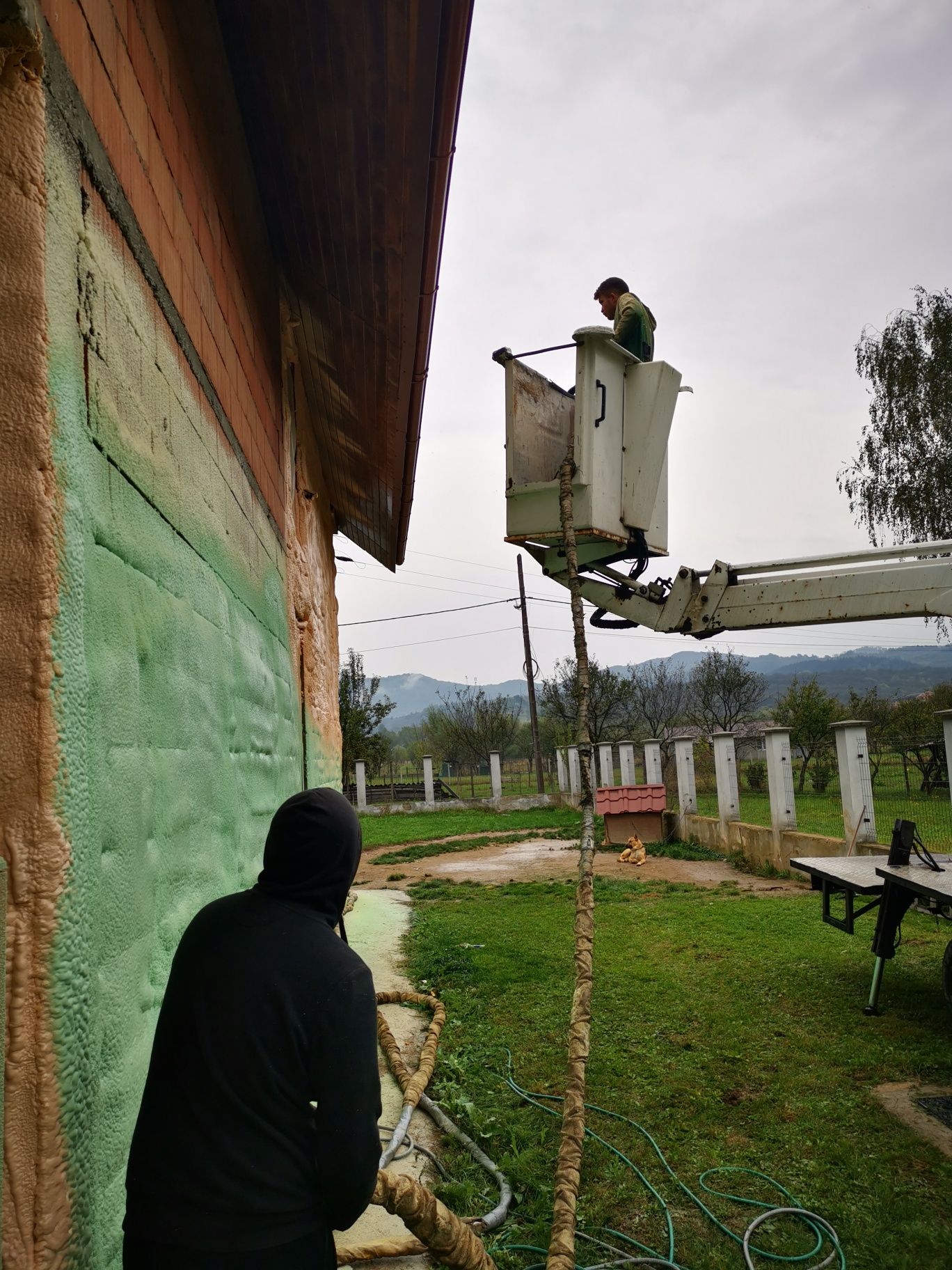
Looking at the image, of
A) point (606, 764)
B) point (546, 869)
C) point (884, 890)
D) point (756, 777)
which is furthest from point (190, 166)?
point (756, 777)

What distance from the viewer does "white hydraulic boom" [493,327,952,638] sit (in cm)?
458

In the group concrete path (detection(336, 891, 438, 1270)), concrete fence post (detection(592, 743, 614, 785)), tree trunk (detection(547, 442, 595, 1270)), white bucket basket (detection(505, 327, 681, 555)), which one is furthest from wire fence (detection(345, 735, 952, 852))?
tree trunk (detection(547, 442, 595, 1270))

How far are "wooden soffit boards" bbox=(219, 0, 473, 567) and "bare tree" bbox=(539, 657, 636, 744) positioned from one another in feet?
99.5

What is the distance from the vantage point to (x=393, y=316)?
4141mm

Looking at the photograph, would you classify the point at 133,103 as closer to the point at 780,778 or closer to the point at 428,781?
the point at 780,778

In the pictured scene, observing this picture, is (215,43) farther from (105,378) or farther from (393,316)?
(105,378)

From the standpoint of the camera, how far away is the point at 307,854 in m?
1.81

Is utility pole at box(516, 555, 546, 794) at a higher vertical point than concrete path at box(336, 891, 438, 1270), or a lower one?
higher

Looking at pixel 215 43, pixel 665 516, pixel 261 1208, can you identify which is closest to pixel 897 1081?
pixel 665 516

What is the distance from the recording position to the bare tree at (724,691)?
39.4 m

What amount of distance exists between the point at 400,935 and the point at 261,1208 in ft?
24.3

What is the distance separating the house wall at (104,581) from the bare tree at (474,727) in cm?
3595

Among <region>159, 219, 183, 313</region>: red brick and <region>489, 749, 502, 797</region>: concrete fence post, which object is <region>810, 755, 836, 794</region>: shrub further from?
<region>159, 219, 183, 313</region>: red brick

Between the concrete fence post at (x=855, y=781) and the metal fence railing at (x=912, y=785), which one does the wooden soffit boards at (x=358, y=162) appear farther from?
the metal fence railing at (x=912, y=785)
